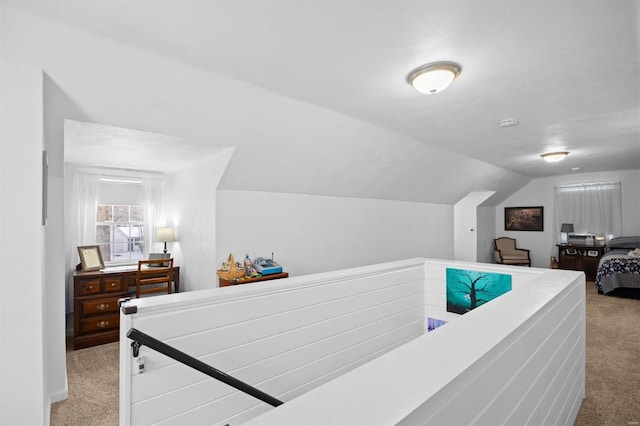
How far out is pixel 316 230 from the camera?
4480 millimetres

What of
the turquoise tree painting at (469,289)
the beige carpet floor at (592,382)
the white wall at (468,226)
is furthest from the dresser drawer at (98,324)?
the white wall at (468,226)

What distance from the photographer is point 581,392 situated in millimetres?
2365

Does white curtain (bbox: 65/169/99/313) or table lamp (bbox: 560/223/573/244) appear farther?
table lamp (bbox: 560/223/573/244)

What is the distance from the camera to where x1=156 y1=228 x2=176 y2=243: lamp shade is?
15.2 ft

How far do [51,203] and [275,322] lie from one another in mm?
2014

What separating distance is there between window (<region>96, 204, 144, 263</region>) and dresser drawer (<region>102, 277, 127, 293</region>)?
121cm

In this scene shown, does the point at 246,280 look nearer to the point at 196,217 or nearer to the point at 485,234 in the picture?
the point at 196,217

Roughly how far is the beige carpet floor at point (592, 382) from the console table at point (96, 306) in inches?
5.1

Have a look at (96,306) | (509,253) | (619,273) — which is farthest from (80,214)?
(509,253)

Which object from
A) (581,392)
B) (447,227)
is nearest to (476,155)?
(447,227)

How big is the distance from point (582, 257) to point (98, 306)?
351 inches

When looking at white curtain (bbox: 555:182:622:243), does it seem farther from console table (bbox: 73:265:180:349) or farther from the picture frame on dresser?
the picture frame on dresser

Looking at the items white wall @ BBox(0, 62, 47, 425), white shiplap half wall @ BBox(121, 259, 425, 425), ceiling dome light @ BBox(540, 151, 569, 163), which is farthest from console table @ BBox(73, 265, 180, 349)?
ceiling dome light @ BBox(540, 151, 569, 163)

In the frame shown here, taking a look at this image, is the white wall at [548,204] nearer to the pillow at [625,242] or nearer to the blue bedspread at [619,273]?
the pillow at [625,242]
